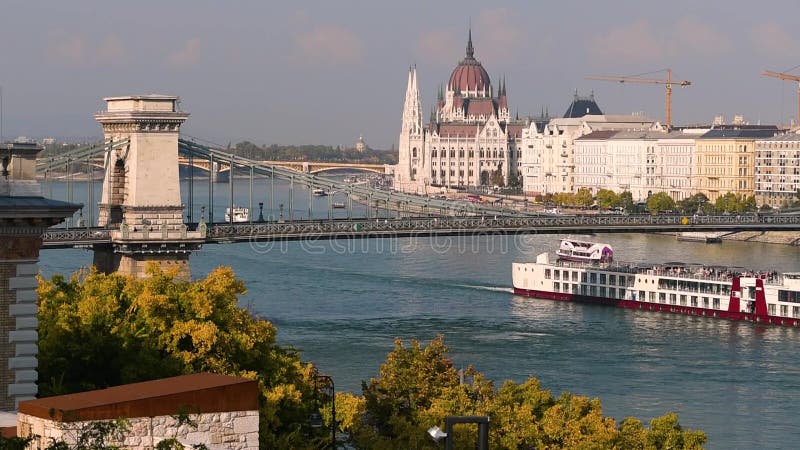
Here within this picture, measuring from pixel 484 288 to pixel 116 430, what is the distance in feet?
140

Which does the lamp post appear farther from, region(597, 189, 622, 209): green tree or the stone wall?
region(597, 189, 622, 209): green tree

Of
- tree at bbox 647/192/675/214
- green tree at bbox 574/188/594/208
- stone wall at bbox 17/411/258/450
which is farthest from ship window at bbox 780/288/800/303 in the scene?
green tree at bbox 574/188/594/208

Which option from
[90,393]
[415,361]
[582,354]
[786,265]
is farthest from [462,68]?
[90,393]

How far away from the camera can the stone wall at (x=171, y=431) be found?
38.8 ft

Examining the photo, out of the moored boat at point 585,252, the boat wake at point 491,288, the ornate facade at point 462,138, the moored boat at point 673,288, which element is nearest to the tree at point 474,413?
the moored boat at point 673,288

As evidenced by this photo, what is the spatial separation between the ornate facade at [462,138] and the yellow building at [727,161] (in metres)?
36.4

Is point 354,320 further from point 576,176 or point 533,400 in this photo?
point 576,176

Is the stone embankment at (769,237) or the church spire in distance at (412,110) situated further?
the church spire in distance at (412,110)

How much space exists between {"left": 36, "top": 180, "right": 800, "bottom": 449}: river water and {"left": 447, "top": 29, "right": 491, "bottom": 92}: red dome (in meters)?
97.6

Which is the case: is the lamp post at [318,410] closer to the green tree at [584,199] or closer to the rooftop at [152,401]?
the rooftop at [152,401]

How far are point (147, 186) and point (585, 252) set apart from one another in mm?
20444

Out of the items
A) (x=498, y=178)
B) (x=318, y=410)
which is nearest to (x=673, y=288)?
(x=318, y=410)

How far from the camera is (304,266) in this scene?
59094 millimetres

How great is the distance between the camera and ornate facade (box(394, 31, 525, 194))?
488 ft
